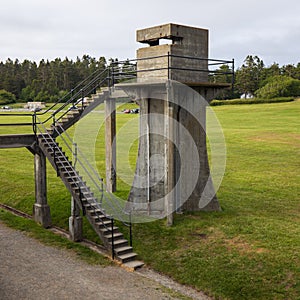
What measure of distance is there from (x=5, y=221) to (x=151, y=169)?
7769 millimetres

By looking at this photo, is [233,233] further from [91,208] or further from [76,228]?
[76,228]

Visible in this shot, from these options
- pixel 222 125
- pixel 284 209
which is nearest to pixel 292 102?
pixel 222 125

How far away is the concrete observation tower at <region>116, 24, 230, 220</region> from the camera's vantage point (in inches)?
751

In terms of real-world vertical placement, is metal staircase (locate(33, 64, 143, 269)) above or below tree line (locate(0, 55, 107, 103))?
below

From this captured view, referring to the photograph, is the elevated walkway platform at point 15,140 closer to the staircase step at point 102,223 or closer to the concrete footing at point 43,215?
the concrete footing at point 43,215

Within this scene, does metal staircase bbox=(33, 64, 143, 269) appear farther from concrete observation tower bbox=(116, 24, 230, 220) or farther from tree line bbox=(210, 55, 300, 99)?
tree line bbox=(210, 55, 300, 99)

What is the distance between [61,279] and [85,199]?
410cm

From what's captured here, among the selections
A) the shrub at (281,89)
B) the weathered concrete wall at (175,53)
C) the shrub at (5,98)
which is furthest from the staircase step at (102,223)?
the shrub at (5,98)

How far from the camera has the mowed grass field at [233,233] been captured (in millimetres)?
14516

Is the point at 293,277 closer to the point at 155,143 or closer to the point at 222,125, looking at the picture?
the point at 155,143

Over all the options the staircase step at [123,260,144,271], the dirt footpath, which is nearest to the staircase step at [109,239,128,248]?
the staircase step at [123,260,144,271]

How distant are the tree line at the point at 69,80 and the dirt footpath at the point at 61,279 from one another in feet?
254

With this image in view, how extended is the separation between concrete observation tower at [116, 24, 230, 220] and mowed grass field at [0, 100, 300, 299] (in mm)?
1261

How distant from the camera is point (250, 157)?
37.0 meters
